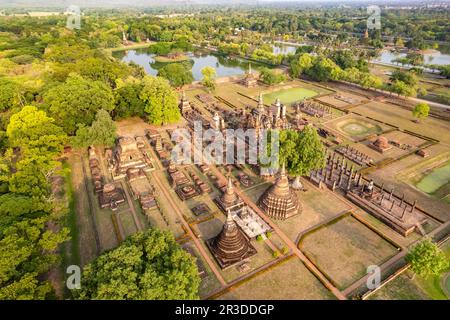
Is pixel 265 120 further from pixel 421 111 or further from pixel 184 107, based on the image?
pixel 421 111

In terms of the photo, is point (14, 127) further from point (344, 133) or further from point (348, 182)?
point (344, 133)

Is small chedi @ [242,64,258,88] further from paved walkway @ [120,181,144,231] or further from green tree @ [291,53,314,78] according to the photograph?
paved walkway @ [120,181,144,231]

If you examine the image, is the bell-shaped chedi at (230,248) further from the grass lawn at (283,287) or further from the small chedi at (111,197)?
the small chedi at (111,197)

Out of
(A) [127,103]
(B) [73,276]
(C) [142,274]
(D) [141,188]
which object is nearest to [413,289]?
(C) [142,274]

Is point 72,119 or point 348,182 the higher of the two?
point 72,119

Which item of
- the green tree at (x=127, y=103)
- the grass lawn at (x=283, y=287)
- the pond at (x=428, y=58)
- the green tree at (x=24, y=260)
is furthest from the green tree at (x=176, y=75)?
the pond at (x=428, y=58)

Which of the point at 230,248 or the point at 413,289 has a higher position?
the point at 230,248
